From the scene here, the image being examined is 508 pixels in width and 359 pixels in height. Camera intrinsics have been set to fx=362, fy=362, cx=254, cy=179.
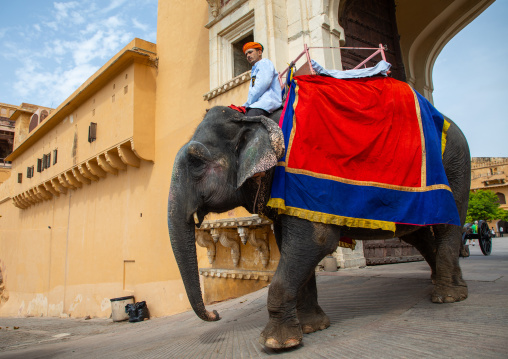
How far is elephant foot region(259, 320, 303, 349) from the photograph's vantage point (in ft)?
7.22

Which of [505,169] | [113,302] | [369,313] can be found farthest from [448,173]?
[505,169]

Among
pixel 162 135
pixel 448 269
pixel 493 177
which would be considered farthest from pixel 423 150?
pixel 493 177

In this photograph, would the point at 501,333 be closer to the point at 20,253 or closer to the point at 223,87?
the point at 223,87

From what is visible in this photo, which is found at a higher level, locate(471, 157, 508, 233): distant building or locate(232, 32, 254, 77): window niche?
locate(471, 157, 508, 233): distant building

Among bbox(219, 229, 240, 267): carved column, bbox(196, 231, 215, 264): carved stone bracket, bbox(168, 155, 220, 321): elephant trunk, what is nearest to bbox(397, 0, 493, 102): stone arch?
bbox(219, 229, 240, 267): carved column

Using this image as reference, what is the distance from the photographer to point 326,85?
2977mm

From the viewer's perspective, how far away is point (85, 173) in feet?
47.9

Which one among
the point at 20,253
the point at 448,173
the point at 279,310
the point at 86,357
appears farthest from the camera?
the point at 20,253

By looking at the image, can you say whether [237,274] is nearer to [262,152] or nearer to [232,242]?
[232,242]

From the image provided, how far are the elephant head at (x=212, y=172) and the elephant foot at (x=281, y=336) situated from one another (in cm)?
38

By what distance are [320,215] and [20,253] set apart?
2324cm

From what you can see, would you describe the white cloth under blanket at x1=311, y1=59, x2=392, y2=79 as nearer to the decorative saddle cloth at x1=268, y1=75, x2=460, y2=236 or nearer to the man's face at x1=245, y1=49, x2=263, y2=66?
the decorative saddle cloth at x1=268, y1=75, x2=460, y2=236

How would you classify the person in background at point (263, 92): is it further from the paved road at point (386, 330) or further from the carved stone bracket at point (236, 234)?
the carved stone bracket at point (236, 234)

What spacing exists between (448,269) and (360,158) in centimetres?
137
